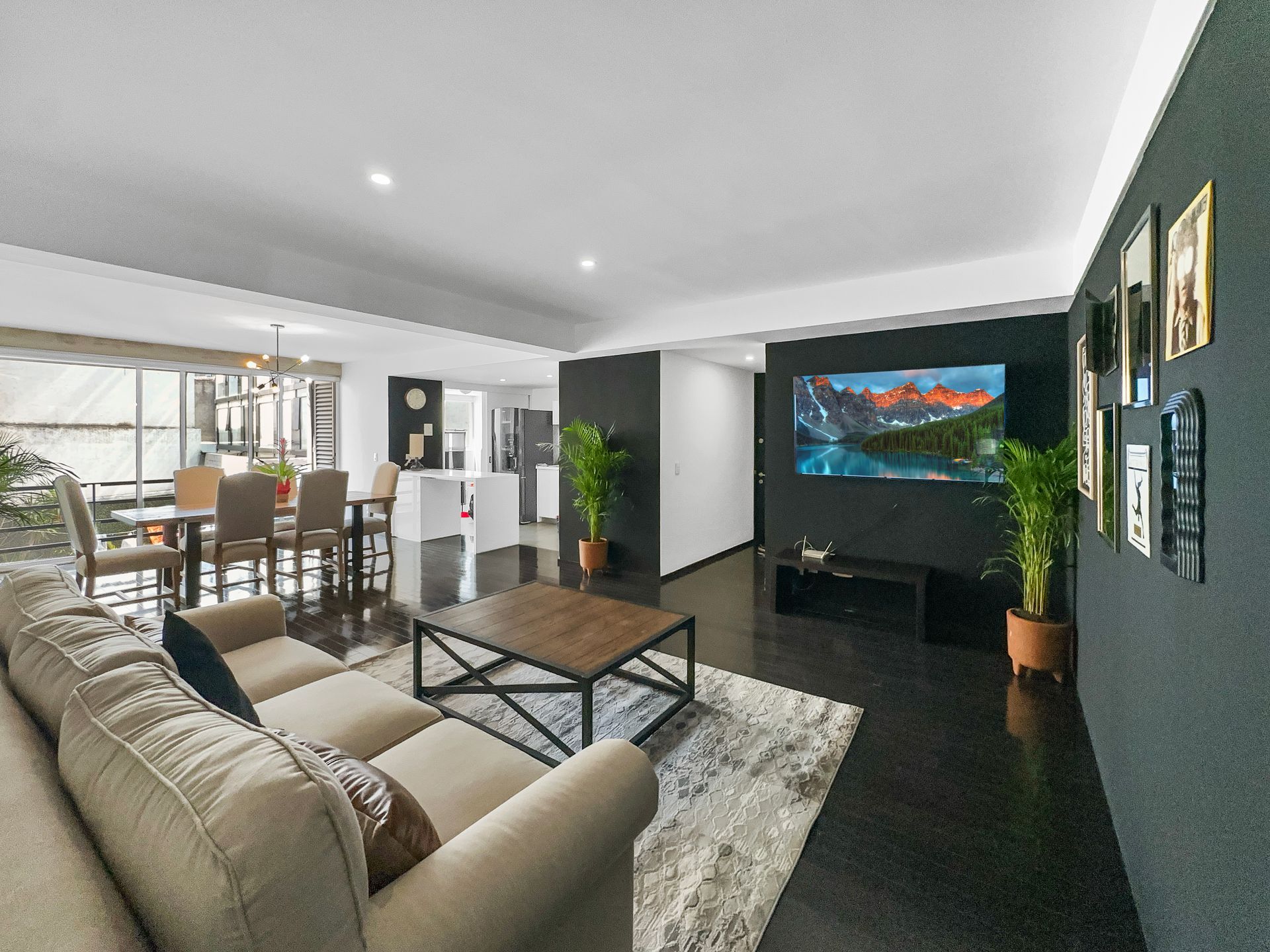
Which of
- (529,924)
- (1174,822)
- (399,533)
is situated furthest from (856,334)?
(399,533)

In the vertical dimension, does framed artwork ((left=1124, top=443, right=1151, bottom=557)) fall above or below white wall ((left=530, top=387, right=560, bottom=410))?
below

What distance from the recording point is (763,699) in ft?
9.62

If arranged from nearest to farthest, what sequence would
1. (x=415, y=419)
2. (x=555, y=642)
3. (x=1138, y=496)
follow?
(x=1138, y=496), (x=555, y=642), (x=415, y=419)

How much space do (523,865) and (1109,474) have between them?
7.68 ft

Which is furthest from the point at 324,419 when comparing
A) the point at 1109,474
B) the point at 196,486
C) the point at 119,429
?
the point at 1109,474

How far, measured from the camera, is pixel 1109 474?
2111 millimetres

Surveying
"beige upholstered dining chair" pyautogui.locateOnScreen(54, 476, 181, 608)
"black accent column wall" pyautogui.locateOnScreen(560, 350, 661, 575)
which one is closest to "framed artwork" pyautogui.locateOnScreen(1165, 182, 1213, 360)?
"black accent column wall" pyautogui.locateOnScreen(560, 350, 661, 575)

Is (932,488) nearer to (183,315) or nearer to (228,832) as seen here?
(228,832)

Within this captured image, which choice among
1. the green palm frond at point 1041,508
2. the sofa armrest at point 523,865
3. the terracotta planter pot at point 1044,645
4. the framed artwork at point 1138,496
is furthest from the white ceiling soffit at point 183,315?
the terracotta planter pot at point 1044,645

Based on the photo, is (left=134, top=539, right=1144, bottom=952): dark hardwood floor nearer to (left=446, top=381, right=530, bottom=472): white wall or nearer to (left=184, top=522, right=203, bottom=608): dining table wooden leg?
(left=184, top=522, right=203, bottom=608): dining table wooden leg

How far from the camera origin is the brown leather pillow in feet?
3.09

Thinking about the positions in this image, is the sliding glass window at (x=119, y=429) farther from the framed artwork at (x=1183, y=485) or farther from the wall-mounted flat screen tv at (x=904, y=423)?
the framed artwork at (x=1183, y=485)

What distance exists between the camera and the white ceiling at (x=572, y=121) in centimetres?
152

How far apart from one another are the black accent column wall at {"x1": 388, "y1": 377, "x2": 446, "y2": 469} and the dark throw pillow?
19.9 ft
